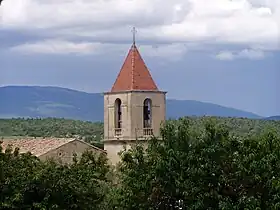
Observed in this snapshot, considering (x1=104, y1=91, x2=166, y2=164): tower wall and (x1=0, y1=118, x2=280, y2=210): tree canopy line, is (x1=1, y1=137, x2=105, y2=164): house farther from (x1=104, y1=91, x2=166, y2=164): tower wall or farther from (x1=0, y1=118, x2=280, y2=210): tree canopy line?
(x1=0, y1=118, x2=280, y2=210): tree canopy line

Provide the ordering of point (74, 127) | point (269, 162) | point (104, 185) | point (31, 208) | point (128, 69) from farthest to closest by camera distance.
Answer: point (74, 127), point (128, 69), point (104, 185), point (31, 208), point (269, 162)

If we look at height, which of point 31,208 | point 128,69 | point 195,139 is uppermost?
point 128,69

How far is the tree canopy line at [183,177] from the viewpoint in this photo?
24609 mm

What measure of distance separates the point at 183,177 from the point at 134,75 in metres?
21.6

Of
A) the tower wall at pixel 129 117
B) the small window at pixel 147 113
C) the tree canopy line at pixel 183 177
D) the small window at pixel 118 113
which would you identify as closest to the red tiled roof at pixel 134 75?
the tower wall at pixel 129 117

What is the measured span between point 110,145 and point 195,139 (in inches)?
853

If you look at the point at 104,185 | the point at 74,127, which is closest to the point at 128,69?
the point at 104,185

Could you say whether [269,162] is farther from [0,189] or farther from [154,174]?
[0,189]

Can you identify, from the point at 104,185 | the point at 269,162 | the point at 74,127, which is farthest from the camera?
the point at 74,127

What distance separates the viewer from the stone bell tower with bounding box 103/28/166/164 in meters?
45.9

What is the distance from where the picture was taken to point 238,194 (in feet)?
81.9

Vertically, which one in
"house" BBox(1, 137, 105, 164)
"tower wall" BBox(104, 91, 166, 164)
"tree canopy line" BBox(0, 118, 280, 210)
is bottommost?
"tree canopy line" BBox(0, 118, 280, 210)

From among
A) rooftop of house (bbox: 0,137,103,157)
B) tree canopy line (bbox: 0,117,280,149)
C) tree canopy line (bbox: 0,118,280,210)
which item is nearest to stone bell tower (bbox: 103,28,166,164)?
rooftop of house (bbox: 0,137,103,157)

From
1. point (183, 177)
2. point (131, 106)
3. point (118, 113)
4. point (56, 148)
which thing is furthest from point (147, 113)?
point (183, 177)
